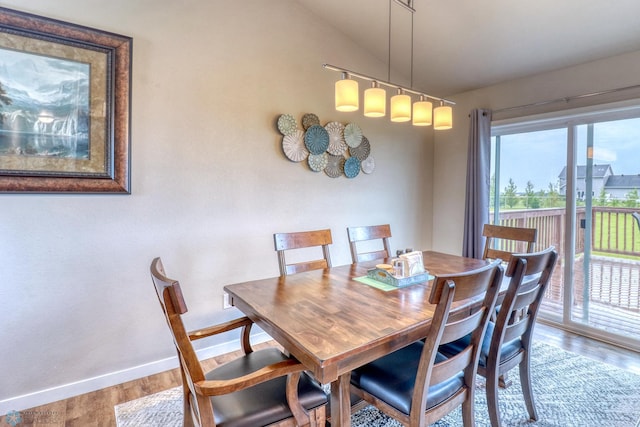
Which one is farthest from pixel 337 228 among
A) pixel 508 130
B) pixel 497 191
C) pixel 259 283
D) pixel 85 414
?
pixel 85 414

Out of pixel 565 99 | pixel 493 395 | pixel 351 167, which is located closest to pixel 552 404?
pixel 493 395

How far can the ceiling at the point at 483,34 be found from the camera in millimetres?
2432

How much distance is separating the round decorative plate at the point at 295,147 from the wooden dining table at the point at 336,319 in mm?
1295

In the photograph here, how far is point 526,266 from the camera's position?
1.52 meters

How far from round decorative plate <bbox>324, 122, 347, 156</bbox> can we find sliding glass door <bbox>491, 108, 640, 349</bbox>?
66.2 inches

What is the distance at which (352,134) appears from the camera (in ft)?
11.0

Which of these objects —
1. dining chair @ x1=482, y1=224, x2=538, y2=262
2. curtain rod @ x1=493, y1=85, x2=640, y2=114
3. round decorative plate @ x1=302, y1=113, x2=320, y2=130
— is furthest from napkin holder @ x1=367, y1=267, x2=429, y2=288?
curtain rod @ x1=493, y1=85, x2=640, y2=114

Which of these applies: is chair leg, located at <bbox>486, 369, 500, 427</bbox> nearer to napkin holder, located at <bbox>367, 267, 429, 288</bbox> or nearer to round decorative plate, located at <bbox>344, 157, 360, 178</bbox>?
napkin holder, located at <bbox>367, 267, 429, 288</bbox>

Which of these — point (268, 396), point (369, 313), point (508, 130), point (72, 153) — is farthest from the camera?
point (508, 130)

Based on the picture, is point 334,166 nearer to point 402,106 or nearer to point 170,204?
point 402,106

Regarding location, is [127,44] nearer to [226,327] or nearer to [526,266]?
[226,327]

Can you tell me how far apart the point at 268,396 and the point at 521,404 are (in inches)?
65.0

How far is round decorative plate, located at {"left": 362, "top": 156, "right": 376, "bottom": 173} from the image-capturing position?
3.51 metres

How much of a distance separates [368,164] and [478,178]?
1159mm
